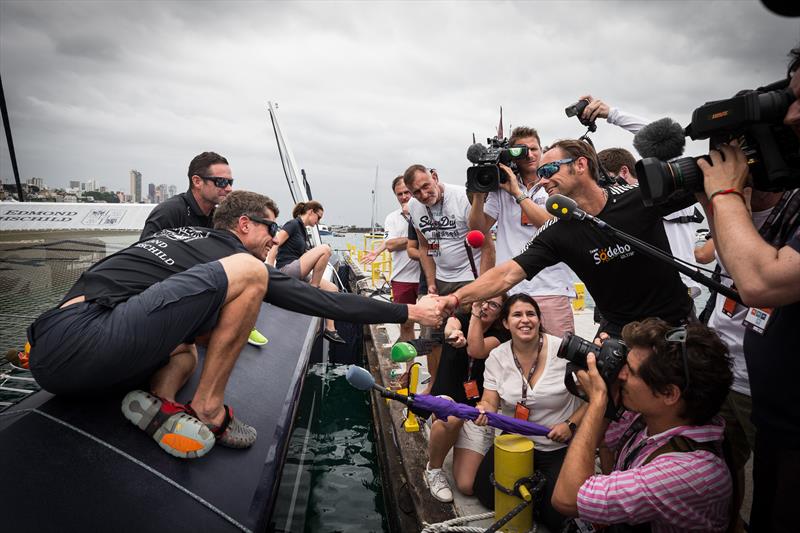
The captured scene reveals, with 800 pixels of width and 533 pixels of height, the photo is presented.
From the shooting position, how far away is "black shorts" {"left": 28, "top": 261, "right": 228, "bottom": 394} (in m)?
1.70

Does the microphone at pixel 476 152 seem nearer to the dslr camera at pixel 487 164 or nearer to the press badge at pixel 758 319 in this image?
the dslr camera at pixel 487 164

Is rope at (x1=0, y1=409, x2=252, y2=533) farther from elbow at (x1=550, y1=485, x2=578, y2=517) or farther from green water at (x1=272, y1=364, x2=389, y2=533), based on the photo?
elbow at (x1=550, y1=485, x2=578, y2=517)

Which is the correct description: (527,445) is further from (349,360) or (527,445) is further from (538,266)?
(349,360)

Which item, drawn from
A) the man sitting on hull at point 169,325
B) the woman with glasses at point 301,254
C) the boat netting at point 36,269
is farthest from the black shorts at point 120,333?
the boat netting at point 36,269

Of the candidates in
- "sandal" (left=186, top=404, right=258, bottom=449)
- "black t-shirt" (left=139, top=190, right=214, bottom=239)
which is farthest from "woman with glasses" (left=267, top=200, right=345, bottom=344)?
"sandal" (left=186, top=404, right=258, bottom=449)

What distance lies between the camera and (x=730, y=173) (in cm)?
132

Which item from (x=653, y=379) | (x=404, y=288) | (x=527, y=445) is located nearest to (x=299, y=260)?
(x=404, y=288)

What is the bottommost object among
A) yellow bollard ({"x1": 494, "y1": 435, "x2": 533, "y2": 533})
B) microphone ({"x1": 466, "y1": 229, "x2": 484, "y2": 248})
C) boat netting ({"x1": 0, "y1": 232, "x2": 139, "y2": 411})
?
boat netting ({"x1": 0, "y1": 232, "x2": 139, "y2": 411})

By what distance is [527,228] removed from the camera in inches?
144

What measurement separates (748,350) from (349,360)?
6.01 meters

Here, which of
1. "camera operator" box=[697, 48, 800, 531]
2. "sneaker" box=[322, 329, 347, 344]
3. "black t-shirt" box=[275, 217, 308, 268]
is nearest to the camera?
"camera operator" box=[697, 48, 800, 531]

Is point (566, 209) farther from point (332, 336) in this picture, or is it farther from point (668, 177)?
point (332, 336)

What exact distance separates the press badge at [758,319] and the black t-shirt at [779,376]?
0.05 m

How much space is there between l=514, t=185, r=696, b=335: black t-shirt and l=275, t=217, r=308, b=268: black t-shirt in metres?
4.48
